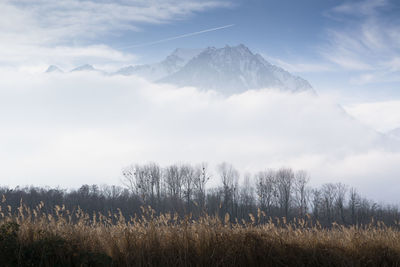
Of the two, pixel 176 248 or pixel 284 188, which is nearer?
pixel 176 248

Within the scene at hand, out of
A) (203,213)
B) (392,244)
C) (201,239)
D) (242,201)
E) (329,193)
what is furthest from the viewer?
(329,193)

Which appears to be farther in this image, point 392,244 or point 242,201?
point 242,201

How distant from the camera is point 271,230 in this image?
7.40 m

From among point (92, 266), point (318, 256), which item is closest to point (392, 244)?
point (318, 256)

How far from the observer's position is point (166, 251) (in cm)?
596

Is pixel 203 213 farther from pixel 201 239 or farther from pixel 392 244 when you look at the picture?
pixel 392 244

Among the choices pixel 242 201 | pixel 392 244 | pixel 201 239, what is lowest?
pixel 242 201

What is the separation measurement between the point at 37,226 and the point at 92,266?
1.90 m

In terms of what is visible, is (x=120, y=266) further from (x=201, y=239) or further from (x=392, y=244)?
(x=392, y=244)

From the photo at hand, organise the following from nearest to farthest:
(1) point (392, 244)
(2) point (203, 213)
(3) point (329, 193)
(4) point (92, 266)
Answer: (4) point (92, 266), (1) point (392, 244), (2) point (203, 213), (3) point (329, 193)

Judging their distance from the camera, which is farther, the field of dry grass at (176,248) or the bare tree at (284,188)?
the bare tree at (284,188)

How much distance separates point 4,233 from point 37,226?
0.72m

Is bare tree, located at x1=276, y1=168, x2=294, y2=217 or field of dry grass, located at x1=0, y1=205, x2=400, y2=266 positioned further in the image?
bare tree, located at x1=276, y1=168, x2=294, y2=217

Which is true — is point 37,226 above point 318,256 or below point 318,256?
above
